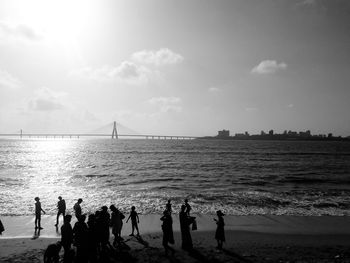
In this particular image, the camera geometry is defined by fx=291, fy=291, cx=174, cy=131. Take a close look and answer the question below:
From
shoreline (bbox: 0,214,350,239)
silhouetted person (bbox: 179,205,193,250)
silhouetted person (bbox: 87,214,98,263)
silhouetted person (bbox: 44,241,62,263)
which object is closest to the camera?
silhouetted person (bbox: 44,241,62,263)

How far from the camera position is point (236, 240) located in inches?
524

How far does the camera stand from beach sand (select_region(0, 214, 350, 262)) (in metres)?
10.8

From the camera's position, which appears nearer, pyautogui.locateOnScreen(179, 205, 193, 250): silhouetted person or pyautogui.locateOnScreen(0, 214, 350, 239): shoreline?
pyautogui.locateOnScreen(179, 205, 193, 250): silhouetted person

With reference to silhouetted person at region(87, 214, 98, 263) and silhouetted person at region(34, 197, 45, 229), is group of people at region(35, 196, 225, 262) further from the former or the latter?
silhouetted person at region(34, 197, 45, 229)

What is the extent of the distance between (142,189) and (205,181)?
951 cm

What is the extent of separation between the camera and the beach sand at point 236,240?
1080 centimetres

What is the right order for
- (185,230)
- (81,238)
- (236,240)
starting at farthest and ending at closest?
(236,240) → (185,230) → (81,238)

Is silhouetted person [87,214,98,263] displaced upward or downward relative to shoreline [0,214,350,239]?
upward

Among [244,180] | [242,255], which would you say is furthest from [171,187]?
[242,255]

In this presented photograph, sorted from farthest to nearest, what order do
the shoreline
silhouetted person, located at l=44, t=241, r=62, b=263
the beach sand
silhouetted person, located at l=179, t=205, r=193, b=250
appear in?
the shoreline < silhouetted person, located at l=179, t=205, r=193, b=250 < the beach sand < silhouetted person, located at l=44, t=241, r=62, b=263

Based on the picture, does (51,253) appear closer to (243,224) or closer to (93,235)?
(93,235)

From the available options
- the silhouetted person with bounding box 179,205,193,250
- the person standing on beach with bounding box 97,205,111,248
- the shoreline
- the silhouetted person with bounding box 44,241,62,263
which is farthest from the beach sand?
the silhouetted person with bounding box 44,241,62,263

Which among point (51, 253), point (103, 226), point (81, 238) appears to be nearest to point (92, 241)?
point (81, 238)

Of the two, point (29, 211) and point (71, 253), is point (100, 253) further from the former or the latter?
point (29, 211)
